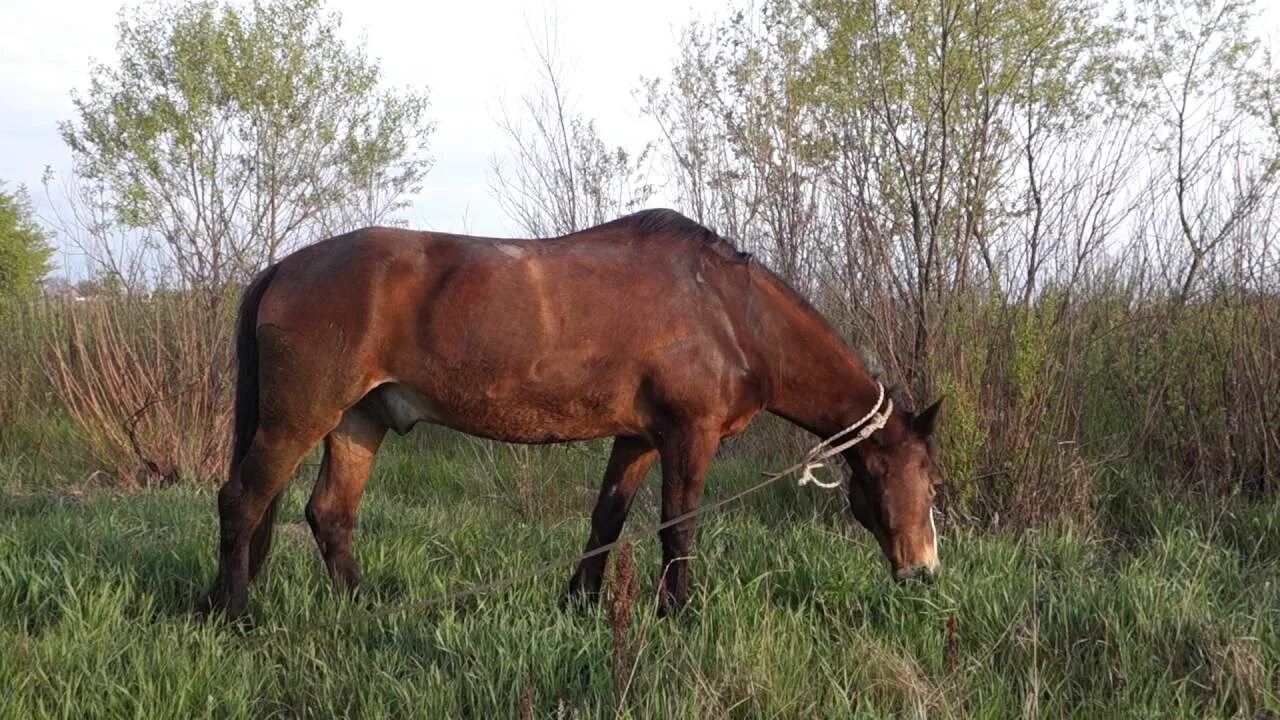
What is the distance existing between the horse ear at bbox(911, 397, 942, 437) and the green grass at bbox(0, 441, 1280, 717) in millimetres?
656

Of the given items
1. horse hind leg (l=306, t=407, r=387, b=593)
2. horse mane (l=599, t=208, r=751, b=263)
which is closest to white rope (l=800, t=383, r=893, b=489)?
horse mane (l=599, t=208, r=751, b=263)

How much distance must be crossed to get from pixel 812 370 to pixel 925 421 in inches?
22.1

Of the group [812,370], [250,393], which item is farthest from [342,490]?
[812,370]

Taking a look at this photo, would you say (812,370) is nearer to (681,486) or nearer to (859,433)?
(859,433)

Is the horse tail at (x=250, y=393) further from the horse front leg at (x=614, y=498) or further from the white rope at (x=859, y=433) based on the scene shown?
the white rope at (x=859, y=433)

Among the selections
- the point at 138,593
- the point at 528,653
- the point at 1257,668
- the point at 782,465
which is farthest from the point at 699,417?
the point at 782,465

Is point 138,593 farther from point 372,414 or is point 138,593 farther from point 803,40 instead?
point 803,40

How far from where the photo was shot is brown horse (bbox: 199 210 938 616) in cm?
373

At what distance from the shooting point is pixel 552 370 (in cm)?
384

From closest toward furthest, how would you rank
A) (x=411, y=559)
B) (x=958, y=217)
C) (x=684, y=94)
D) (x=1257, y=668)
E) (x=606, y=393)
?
(x=1257, y=668), (x=606, y=393), (x=411, y=559), (x=958, y=217), (x=684, y=94)

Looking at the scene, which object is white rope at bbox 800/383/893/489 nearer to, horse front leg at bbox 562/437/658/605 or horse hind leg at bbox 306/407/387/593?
horse front leg at bbox 562/437/658/605

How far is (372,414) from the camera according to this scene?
425 centimetres

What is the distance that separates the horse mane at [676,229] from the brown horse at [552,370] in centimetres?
1

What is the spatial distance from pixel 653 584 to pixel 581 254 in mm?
1546
